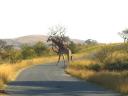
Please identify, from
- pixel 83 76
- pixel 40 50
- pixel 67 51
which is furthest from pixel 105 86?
pixel 40 50

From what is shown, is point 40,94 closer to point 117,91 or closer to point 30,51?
point 117,91

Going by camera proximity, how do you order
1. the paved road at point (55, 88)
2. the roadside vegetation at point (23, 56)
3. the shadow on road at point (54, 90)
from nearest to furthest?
1. the paved road at point (55, 88)
2. the shadow on road at point (54, 90)
3. the roadside vegetation at point (23, 56)

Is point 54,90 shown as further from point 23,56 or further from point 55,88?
point 23,56

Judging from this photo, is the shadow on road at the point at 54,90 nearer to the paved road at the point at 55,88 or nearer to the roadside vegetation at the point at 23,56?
the paved road at the point at 55,88

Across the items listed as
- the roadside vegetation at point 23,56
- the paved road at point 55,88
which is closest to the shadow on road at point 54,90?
the paved road at point 55,88

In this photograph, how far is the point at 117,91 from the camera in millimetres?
28484

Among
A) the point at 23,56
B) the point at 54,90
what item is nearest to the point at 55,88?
the point at 54,90

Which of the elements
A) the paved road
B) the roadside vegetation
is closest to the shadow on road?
the paved road

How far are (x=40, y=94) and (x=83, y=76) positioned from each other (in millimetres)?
18088

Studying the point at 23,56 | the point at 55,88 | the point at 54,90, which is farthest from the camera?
the point at 23,56

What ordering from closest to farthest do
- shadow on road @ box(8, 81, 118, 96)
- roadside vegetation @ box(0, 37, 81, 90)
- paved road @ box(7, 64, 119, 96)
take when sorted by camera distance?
paved road @ box(7, 64, 119, 96) < shadow on road @ box(8, 81, 118, 96) < roadside vegetation @ box(0, 37, 81, 90)

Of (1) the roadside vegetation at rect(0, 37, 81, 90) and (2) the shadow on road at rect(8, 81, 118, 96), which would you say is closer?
(2) the shadow on road at rect(8, 81, 118, 96)

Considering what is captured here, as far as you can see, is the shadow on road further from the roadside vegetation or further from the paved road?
the roadside vegetation

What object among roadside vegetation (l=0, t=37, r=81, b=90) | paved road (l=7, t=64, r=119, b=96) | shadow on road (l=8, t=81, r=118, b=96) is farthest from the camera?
roadside vegetation (l=0, t=37, r=81, b=90)
